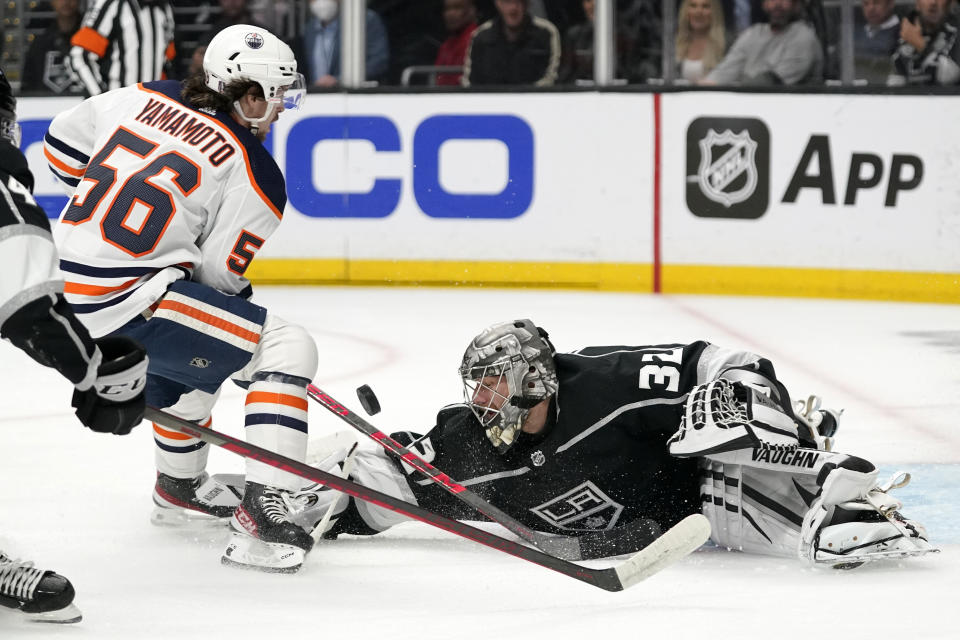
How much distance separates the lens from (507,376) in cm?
267

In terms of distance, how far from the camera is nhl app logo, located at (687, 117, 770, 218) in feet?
21.6

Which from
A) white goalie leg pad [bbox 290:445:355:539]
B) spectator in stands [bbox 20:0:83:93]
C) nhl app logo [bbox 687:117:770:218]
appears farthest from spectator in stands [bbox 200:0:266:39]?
white goalie leg pad [bbox 290:445:355:539]

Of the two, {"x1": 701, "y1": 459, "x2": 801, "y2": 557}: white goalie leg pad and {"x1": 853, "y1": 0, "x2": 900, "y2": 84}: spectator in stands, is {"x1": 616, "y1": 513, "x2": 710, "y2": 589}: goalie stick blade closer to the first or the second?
{"x1": 701, "y1": 459, "x2": 801, "y2": 557}: white goalie leg pad

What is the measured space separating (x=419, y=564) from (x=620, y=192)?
13.6 ft

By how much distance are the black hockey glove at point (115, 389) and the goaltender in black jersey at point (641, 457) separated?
0.62 meters

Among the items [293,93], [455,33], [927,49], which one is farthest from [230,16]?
[293,93]

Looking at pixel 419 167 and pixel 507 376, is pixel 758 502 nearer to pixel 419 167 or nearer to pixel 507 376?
pixel 507 376

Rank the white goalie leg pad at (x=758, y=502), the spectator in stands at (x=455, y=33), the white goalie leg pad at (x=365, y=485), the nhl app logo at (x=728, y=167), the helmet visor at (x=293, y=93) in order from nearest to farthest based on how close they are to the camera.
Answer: the white goalie leg pad at (x=758, y=502)
the white goalie leg pad at (x=365, y=485)
the helmet visor at (x=293, y=93)
the nhl app logo at (x=728, y=167)
the spectator in stands at (x=455, y=33)

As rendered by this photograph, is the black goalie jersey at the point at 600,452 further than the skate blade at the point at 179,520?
No

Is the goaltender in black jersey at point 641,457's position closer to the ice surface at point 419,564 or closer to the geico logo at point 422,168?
the ice surface at point 419,564

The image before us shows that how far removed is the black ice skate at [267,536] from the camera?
279 cm

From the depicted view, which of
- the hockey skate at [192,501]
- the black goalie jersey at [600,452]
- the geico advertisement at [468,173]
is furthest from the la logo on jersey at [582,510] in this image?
the geico advertisement at [468,173]

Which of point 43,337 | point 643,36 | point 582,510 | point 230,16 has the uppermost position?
point 230,16

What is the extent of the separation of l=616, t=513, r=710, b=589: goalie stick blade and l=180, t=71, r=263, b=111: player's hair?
1.22m
